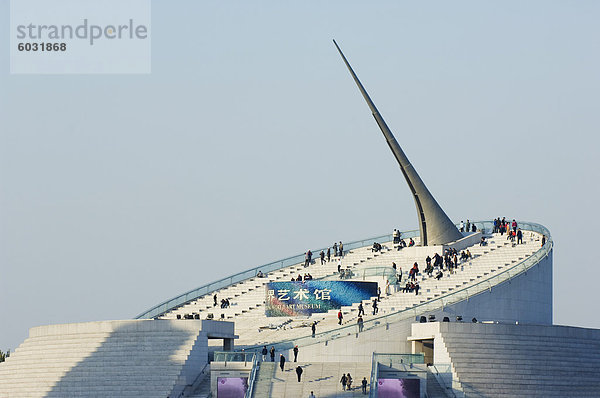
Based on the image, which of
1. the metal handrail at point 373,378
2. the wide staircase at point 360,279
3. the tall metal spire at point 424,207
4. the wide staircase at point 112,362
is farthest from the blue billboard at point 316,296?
the tall metal spire at point 424,207

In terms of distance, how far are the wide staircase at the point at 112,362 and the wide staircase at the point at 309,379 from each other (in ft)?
11.4

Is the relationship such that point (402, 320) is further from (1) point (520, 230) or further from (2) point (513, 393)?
(1) point (520, 230)

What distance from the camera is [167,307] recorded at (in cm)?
7169

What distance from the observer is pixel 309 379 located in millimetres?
55219

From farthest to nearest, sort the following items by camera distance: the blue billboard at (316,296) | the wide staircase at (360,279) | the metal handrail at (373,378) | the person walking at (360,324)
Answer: the blue billboard at (316,296)
the wide staircase at (360,279)
the person walking at (360,324)
the metal handrail at (373,378)

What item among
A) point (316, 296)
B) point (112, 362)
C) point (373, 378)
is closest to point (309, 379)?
point (373, 378)

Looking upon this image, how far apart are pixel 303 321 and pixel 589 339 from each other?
12487 mm

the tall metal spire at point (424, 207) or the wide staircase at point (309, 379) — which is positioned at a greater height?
the tall metal spire at point (424, 207)

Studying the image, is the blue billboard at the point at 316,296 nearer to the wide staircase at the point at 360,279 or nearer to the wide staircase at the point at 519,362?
the wide staircase at the point at 360,279

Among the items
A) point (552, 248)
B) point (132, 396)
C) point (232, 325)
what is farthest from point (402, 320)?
point (552, 248)

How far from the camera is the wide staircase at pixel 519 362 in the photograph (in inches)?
2255

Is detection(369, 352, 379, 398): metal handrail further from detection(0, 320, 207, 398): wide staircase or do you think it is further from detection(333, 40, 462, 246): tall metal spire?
detection(333, 40, 462, 246): tall metal spire

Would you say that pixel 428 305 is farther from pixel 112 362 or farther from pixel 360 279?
pixel 112 362

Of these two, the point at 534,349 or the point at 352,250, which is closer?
the point at 534,349
